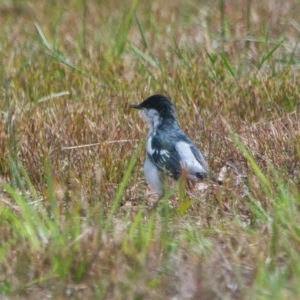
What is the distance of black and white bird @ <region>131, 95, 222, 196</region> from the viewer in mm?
5477

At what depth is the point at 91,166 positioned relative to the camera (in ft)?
19.1

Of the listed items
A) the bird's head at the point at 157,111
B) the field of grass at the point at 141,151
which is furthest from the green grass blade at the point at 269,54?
the bird's head at the point at 157,111

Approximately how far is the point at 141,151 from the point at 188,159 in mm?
707

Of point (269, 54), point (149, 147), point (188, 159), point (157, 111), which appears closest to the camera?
point (188, 159)

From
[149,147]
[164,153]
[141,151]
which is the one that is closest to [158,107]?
[141,151]

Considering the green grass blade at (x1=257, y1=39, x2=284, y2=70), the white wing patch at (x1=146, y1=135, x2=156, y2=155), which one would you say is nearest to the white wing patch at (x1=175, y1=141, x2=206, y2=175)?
the white wing patch at (x1=146, y1=135, x2=156, y2=155)

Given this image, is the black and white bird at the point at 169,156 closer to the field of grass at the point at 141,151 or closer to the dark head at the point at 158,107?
the dark head at the point at 158,107

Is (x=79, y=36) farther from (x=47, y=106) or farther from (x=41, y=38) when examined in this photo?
(x=47, y=106)

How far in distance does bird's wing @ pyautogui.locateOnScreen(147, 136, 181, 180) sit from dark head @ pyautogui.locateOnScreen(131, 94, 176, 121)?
35cm

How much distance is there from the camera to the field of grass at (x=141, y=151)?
4008 millimetres

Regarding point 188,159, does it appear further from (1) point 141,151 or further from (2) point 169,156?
(1) point 141,151

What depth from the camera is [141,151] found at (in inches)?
245

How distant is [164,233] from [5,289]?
27.7 inches

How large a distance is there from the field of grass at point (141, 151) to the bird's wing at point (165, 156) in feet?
0.66
